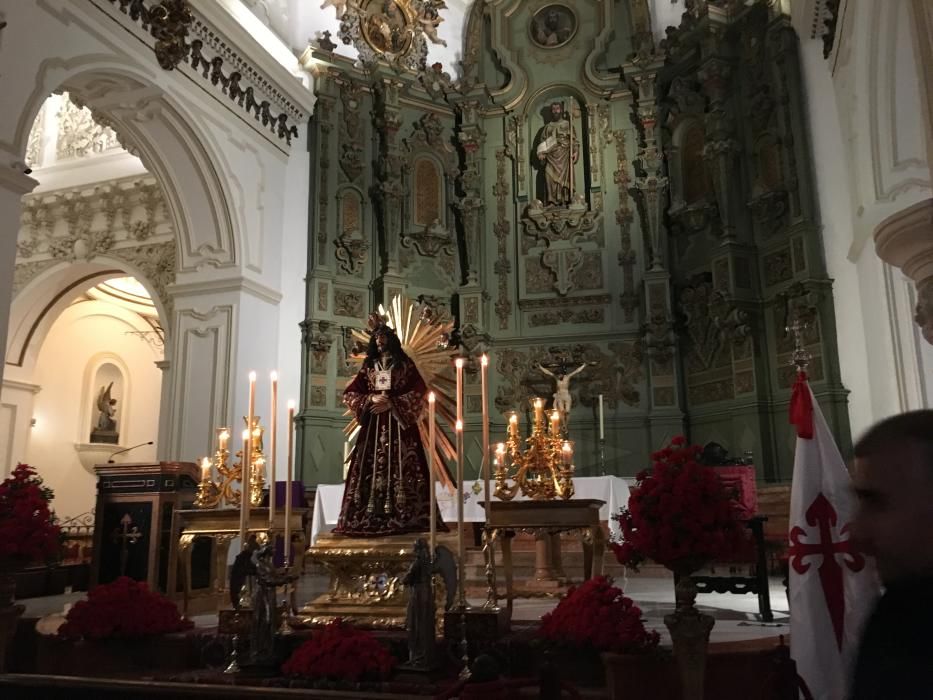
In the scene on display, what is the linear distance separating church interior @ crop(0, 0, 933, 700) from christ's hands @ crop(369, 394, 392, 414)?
0.31 ft

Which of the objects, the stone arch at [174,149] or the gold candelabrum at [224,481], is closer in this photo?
the gold candelabrum at [224,481]

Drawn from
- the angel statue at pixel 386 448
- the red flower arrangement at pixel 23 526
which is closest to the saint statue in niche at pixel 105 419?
the red flower arrangement at pixel 23 526

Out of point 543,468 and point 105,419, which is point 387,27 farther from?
point 105,419

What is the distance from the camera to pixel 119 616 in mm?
5191

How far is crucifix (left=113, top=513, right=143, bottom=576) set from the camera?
776cm

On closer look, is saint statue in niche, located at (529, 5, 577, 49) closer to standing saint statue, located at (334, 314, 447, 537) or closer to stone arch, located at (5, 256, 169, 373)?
stone arch, located at (5, 256, 169, 373)

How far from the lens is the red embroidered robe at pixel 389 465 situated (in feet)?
17.7

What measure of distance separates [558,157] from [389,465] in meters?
8.64

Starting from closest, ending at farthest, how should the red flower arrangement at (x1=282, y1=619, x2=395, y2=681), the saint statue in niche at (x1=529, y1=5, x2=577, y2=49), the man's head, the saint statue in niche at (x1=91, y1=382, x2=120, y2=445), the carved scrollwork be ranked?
the man's head → the red flower arrangement at (x1=282, y1=619, x2=395, y2=681) → the carved scrollwork → the saint statue in niche at (x1=529, y1=5, x2=577, y2=49) → the saint statue in niche at (x1=91, y1=382, x2=120, y2=445)

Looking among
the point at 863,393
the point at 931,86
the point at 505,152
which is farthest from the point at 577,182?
the point at 931,86

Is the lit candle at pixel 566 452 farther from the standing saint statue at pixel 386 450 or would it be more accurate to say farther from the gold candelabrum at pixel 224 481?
the gold candelabrum at pixel 224 481

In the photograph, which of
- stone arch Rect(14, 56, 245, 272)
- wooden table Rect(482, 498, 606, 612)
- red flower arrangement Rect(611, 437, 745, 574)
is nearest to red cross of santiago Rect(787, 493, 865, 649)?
red flower arrangement Rect(611, 437, 745, 574)

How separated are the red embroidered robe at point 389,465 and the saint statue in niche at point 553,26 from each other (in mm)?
9443

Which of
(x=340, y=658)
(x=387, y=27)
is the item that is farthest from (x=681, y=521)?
(x=387, y=27)
